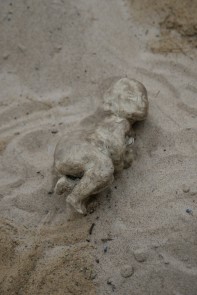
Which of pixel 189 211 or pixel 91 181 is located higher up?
pixel 91 181

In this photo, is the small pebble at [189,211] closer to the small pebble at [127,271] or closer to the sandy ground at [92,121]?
the sandy ground at [92,121]

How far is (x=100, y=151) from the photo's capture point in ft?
8.18

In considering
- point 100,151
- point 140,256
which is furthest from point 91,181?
point 140,256

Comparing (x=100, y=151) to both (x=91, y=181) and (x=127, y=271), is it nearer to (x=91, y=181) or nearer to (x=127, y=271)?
(x=91, y=181)

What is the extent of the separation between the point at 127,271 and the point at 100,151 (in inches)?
27.0

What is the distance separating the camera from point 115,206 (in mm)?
2535

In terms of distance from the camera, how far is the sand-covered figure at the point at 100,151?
2.42 m

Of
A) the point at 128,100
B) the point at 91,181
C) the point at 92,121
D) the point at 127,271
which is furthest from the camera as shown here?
the point at 92,121

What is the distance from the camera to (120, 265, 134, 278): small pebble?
7.50ft

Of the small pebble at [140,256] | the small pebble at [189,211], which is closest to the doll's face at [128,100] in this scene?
the small pebble at [189,211]

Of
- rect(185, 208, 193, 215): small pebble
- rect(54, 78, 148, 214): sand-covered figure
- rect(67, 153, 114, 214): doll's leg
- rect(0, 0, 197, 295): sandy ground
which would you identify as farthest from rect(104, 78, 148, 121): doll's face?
rect(185, 208, 193, 215): small pebble

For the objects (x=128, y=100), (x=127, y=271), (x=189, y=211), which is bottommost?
(x=127, y=271)

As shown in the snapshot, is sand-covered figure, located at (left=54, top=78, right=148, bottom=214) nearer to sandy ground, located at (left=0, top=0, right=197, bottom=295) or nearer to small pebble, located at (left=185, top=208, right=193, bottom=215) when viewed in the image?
sandy ground, located at (left=0, top=0, right=197, bottom=295)

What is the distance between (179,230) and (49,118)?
3.96 feet
